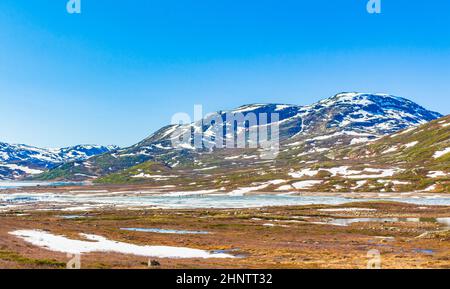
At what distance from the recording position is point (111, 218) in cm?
11494

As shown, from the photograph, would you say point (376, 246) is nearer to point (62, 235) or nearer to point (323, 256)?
point (323, 256)

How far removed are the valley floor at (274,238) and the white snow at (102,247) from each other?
1755 millimetres

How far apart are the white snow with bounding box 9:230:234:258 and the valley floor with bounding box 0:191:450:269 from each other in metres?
1.76

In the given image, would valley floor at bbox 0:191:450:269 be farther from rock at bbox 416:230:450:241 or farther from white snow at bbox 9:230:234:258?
white snow at bbox 9:230:234:258

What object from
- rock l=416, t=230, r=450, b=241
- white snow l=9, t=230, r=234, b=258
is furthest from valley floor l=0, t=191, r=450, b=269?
white snow l=9, t=230, r=234, b=258

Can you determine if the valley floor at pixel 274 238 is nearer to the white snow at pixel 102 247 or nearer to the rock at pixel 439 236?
the rock at pixel 439 236

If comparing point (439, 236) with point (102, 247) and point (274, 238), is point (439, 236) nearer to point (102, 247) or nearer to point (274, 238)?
point (274, 238)

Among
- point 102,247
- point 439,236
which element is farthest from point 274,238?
point 102,247

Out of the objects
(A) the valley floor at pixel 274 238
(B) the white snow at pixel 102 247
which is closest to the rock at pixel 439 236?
(A) the valley floor at pixel 274 238

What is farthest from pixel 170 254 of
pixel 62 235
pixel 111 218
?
pixel 111 218

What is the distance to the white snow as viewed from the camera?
176 ft

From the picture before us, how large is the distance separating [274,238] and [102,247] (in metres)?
32.3

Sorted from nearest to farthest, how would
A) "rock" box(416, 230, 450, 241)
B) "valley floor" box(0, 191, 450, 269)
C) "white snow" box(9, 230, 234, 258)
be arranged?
"valley floor" box(0, 191, 450, 269), "white snow" box(9, 230, 234, 258), "rock" box(416, 230, 450, 241)

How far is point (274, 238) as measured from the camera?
7700 centimetres
